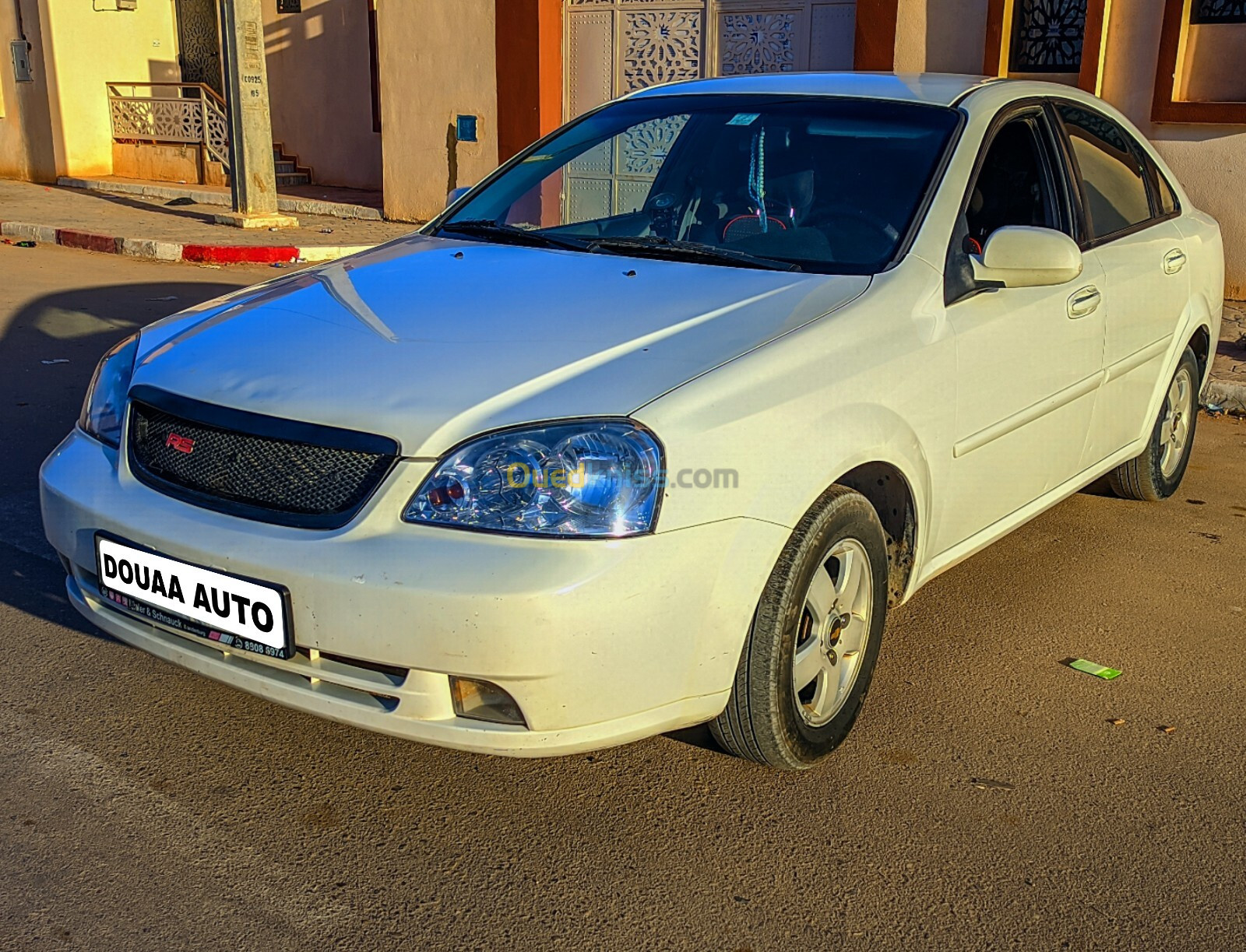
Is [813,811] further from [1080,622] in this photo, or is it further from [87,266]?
[87,266]

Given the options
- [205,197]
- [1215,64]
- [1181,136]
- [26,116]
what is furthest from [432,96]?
[26,116]

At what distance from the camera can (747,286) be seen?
3084 mm

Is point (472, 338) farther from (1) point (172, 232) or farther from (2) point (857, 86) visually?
(1) point (172, 232)

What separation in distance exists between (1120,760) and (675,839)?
1.13 metres

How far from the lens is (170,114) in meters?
17.9

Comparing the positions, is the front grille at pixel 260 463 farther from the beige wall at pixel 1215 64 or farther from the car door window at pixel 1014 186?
the beige wall at pixel 1215 64

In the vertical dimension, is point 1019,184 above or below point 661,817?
above

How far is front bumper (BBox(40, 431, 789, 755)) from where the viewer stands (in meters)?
2.33

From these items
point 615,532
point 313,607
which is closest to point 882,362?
point 615,532

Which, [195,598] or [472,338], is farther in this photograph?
[472,338]

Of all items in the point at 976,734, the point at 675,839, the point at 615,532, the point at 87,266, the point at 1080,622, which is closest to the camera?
the point at 615,532

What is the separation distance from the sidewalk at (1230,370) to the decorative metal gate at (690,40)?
3.96 meters

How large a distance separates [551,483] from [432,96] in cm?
1140

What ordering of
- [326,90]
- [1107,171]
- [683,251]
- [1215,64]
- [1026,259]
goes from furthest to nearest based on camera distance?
[326,90] < [1215,64] < [1107,171] < [683,251] < [1026,259]
